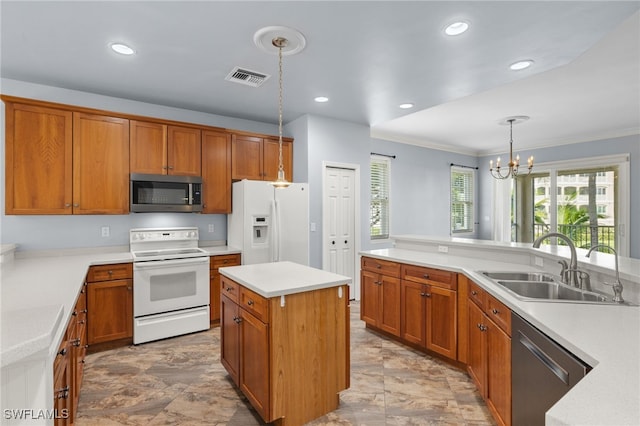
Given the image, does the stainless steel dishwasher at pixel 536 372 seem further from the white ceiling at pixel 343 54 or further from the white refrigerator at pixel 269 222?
the white refrigerator at pixel 269 222

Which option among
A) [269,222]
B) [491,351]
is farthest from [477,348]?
[269,222]

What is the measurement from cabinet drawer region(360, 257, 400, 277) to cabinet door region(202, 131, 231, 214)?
6.22 feet

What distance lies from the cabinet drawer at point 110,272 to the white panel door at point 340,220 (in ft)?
7.86

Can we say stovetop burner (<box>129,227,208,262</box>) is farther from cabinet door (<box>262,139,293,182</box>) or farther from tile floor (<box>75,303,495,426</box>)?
cabinet door (<box>262,139,293,182</box>)

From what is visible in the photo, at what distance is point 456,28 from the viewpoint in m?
2.38

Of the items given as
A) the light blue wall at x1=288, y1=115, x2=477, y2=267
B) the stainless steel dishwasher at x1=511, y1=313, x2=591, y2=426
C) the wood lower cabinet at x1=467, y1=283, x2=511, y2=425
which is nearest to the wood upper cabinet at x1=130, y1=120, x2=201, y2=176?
the light blue wall at x1=288, y1=115, x2=477, y2=267

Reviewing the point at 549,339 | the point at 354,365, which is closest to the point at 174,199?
the point at 354,365

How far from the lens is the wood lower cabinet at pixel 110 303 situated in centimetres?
321

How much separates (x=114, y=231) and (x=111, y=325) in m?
1.09

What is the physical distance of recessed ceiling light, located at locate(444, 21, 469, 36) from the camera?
233 cm

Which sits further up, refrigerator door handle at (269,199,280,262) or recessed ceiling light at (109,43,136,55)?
recessed ceiling light at (109,43,136,55)

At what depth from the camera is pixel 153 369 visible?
292 cm

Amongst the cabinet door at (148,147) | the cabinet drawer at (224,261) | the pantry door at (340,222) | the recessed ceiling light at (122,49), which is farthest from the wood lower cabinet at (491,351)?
the cabinet door at (148,147)

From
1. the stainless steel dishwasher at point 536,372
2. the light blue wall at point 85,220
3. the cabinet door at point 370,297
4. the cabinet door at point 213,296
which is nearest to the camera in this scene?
the stainless steel dishwasher at point 536,372
